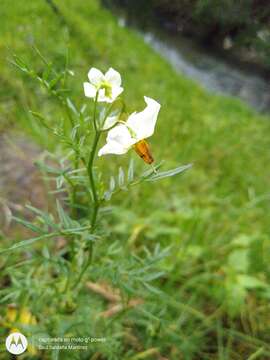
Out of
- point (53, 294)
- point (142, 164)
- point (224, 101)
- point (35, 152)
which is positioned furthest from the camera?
point (224, 101)

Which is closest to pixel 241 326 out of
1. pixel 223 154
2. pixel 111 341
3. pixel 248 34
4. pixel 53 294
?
pixel 111 341

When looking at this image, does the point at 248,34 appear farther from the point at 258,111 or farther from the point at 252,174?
the point at 258,111

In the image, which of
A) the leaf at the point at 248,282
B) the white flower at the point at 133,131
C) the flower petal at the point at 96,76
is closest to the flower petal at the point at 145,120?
the white flower at the point at 133,131

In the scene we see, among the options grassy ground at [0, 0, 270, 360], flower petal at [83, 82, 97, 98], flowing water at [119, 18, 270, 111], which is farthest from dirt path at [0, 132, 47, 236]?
flowing water at [119, 18, 270, 111]

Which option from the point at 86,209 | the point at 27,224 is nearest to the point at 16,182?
the point at 86,209

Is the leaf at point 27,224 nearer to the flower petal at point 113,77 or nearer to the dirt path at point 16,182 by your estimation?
the flower petal at point 113,77

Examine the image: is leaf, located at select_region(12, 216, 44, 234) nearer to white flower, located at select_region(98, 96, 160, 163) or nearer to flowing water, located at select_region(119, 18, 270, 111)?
white flower, located at select_region(98, 96, 160, 163)
